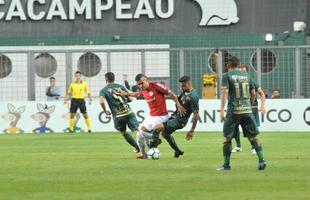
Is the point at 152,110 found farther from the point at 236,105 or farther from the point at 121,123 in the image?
the point at 236,105

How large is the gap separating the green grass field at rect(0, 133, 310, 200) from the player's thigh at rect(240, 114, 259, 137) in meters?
0.62

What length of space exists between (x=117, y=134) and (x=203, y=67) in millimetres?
4650

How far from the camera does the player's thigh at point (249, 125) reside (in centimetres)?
1720

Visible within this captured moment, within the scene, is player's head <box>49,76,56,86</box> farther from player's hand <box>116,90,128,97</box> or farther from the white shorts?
the white shorts

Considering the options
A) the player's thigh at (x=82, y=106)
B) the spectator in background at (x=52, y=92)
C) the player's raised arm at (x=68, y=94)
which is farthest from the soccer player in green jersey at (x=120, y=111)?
the spectator in background at (x=52, y=92)

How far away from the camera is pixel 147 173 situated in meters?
16.8

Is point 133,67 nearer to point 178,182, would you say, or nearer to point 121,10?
point 121,10

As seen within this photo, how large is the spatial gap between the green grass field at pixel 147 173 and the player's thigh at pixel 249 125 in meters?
0.62

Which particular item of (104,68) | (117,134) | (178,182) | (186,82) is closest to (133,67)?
(104,68)

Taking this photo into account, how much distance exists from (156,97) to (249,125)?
3937 mm

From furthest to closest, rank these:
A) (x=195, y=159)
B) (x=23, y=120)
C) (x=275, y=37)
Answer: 1. (x=275, y=37)
2. (x=23, y=120)
3. (x=195, y=159)

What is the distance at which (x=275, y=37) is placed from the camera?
42125mm

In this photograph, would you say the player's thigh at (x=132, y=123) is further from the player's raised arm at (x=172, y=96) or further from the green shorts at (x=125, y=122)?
the player's raised arm at (x=172, y=96)

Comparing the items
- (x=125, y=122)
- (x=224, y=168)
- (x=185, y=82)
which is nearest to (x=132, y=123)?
(x=125, y=122)
